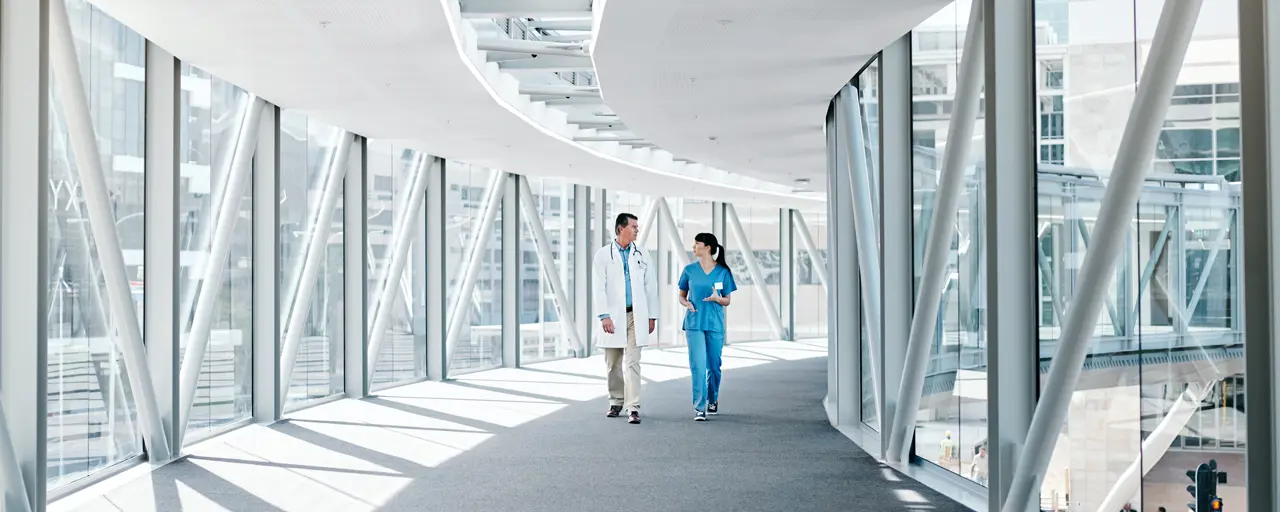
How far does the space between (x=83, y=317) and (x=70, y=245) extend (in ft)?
1.73

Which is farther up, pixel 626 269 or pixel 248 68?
pixel 248 68

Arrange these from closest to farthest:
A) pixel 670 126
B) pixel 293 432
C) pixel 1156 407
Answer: pixel 1156 407 → pixel 293 432 → pixel 670 126

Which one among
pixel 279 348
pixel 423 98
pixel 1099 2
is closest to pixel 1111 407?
pixel 1099 2

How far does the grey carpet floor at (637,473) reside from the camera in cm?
627

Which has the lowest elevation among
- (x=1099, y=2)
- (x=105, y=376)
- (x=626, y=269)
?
(x=105, y=376)

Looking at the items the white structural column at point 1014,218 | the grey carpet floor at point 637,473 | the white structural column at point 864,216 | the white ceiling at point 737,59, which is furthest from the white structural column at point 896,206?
the white structural column at point 1014,218

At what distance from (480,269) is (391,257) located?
271 cm

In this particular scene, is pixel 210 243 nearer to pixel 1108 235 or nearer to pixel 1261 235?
pixel 1108 235

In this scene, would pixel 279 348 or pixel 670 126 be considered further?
pixel 670 126

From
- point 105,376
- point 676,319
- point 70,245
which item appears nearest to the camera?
point 70,245

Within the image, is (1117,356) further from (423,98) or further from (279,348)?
(279,348)

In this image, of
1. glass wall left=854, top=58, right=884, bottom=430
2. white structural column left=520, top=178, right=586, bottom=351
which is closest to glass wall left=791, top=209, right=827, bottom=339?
white structural column left=520, top=178, right=586, bottom=351

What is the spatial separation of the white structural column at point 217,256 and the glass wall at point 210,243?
Answer: 27mm

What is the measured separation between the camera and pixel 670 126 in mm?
11680
